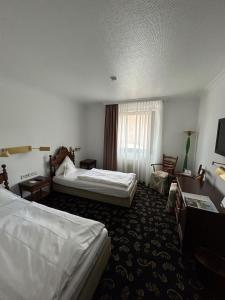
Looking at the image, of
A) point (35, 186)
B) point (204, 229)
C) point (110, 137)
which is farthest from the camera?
point (110, 137)

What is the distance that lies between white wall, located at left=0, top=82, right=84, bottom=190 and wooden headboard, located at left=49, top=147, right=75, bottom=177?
0.14 metres

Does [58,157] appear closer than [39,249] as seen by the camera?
No

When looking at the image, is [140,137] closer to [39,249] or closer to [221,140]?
[221,140]

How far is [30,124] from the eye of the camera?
10.0ft

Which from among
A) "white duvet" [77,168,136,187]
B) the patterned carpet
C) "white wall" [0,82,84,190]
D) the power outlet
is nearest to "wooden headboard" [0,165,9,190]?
"white wall" [0,82,84,190]

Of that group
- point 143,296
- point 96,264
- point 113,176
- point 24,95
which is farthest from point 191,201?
point 24,95

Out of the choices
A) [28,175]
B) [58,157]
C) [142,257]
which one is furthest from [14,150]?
[142,257]

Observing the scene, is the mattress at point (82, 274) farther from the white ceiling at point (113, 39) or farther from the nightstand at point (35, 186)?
the white ceiling at point (113, 39)

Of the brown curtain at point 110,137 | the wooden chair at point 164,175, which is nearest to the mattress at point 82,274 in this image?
the wooden chair at point 164,175

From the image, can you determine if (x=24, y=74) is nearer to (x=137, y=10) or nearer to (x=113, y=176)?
(x=137, y=10)

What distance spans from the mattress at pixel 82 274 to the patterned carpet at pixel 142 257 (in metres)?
0.44

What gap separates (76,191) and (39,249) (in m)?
2.07

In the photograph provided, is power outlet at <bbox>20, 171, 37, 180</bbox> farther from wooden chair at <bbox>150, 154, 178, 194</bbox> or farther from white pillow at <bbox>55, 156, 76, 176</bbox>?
wooden chair at <bbox>150, 154, 178, 194</bbox>

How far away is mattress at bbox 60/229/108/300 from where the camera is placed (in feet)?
3.23
